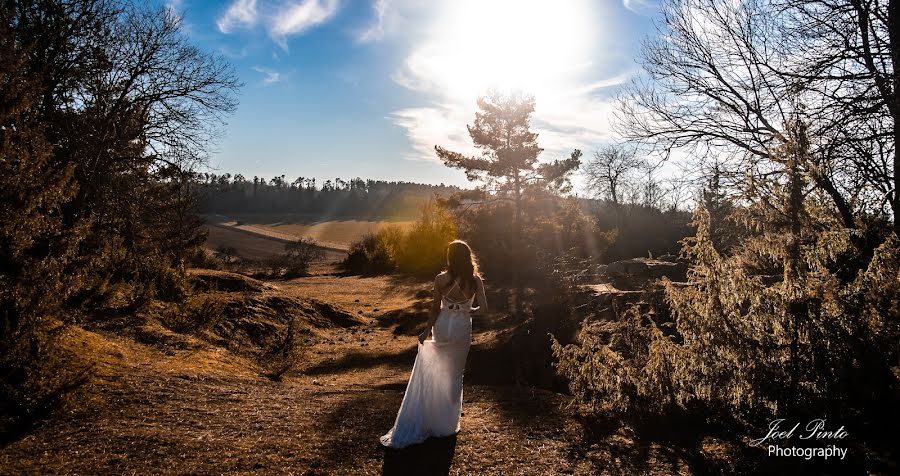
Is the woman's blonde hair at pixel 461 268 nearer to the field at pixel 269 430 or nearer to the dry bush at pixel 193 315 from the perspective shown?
the field at pixel 269 430

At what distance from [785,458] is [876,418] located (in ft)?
2.30

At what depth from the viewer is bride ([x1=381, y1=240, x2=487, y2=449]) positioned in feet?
14.9

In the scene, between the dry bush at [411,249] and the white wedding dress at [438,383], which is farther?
the dry bush at [411,249]

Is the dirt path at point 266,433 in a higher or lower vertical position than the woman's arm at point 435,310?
lower

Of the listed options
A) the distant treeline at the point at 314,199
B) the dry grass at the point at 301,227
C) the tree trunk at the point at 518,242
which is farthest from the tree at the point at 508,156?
the distant treeline at the point at 314,199

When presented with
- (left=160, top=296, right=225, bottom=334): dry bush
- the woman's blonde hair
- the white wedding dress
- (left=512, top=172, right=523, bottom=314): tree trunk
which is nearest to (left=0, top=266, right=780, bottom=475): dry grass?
the white wedding dress

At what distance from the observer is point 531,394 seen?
6547 millimetres

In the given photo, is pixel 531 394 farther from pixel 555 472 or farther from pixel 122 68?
pixel 122 68

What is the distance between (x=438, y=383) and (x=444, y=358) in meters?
0.25

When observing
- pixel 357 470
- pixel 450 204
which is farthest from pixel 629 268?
pixel 357 470

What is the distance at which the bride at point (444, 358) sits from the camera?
14.9ft

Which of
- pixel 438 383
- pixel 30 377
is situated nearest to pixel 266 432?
pixel 438 383

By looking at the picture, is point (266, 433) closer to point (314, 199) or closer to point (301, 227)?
point (301, 227)

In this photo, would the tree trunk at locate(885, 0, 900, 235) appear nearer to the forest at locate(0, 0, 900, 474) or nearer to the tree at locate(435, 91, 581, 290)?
the forest at locate(0, 0, 900, 474)
